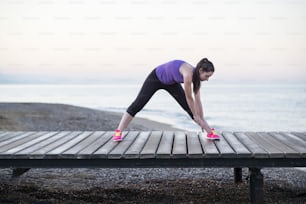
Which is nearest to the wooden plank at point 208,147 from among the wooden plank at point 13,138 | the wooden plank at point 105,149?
the wooden plank at point 105,149

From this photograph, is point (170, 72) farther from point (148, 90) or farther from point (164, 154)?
point (164, 154)

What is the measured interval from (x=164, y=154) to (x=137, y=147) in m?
0.60

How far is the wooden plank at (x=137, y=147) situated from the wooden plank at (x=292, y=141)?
204cm

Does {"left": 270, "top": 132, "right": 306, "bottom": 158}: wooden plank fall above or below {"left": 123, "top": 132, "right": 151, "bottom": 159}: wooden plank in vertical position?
below

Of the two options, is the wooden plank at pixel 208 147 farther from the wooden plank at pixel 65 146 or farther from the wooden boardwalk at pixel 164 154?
the wooden plank at pixel 65 146

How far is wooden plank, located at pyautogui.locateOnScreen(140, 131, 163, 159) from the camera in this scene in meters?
5.26

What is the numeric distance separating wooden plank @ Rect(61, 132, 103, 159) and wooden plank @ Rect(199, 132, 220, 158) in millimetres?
1647

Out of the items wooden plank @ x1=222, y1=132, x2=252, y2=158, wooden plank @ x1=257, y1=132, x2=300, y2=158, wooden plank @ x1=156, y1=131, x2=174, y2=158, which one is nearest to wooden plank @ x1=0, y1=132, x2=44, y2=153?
wooden plank @ x1=156, y1=131, x2=174, y2=158

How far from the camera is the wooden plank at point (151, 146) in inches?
207

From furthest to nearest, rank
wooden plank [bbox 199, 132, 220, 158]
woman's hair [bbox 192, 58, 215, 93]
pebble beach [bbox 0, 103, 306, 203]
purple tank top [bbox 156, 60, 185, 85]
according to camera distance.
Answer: pebble beach [bbox 0, 103, 306, 203], purple tank top [bbox 156, 60, 185, 85], woman's hair [bbox 192, 58, 215, 93], wooden plank [bbox 199, 132, 220, 158]

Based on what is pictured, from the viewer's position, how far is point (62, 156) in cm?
532

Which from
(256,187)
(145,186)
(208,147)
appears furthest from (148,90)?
(256,187)

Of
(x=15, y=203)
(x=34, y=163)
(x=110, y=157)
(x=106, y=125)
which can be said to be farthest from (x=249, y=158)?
(x=106, y=125)

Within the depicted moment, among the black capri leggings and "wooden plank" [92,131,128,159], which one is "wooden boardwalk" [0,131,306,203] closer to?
"wooden plank" [92,131,128,159]
